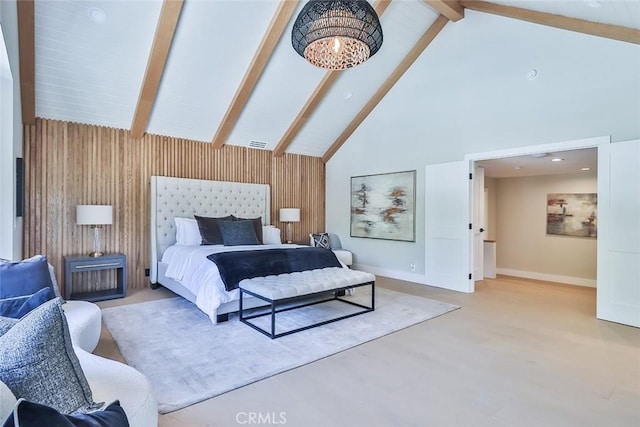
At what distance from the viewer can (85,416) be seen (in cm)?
101

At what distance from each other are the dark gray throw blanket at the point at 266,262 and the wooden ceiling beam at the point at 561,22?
380 cm

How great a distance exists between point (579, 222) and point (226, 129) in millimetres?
6507

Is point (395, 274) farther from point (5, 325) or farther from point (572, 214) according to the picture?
point (5, 325)

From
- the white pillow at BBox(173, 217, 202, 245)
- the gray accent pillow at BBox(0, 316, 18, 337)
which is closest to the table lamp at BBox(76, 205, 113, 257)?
the white pillow at BBox(173, 217, 202, 245)

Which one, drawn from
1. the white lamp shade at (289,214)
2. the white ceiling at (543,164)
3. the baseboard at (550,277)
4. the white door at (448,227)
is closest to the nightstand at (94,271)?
the white lamp shade at (289,214)

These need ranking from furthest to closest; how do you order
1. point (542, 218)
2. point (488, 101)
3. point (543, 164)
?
point (542, 218), point (543, 164), point (488, 101)

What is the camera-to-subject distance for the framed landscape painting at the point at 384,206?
19.7 feet

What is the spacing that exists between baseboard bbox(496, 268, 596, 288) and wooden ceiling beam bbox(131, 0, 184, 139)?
7.22 m

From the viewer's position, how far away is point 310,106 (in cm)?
577

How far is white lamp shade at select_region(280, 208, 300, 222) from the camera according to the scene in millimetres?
6766

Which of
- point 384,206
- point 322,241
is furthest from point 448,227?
point 322,241

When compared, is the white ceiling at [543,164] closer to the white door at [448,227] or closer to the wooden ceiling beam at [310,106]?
the white door at [448,227]

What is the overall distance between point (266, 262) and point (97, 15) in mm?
3181
